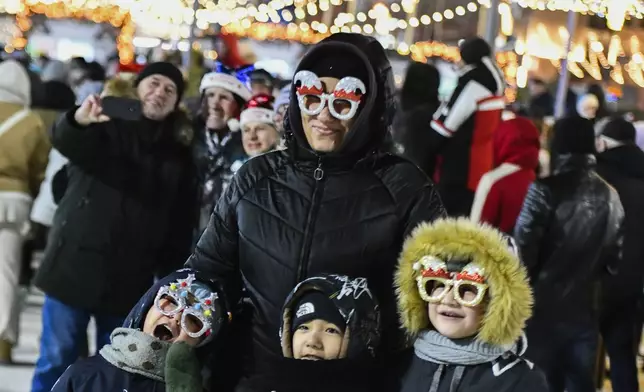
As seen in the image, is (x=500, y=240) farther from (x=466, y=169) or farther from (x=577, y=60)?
(x=577, y=60)

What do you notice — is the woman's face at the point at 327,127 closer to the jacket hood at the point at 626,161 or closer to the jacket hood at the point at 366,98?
the jacket hood at the point at 366,98

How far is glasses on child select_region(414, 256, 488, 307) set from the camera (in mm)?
2568

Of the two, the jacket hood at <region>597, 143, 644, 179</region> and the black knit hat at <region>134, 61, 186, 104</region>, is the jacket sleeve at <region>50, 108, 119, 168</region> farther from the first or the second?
the jacket hood at <region>597, 143, 644, 179</region>

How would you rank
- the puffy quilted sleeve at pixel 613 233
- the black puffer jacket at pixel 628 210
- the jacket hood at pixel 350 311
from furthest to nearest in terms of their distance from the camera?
the black puffer jacket at pixel 628 210
the puffy quilted sleeve at pixel 613 233
the jacket hood at pixel 350 311

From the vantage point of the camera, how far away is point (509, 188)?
223 inches

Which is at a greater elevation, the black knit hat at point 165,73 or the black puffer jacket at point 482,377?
the black knit hat at point 165,73

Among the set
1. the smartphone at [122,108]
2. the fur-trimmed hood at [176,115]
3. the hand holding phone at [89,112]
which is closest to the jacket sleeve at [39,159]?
the fur-trimmed hood at [176,115]

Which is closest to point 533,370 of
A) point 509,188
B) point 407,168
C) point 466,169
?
point 407,168

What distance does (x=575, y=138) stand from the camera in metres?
4.94

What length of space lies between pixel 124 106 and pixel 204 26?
24.4 m

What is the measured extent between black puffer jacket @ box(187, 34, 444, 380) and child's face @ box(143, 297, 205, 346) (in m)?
0.13

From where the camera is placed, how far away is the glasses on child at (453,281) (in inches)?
101

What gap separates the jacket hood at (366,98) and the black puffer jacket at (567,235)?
2190mm

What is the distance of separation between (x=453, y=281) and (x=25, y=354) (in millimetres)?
4191
